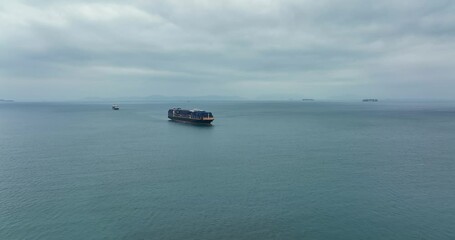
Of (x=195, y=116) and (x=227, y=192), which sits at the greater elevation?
(x=195, y=116)

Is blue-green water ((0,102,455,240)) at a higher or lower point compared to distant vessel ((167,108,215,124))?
lower

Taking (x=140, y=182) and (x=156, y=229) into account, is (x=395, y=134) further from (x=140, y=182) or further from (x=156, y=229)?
(x=156, y=229)

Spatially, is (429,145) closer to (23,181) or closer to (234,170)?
(234,170)

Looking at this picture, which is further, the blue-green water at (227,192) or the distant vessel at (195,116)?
the distant vessel at (195,116)

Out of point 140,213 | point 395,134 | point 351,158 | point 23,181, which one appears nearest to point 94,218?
point 140,213

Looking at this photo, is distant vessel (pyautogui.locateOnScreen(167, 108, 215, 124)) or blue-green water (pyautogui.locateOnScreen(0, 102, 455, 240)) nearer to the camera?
blue-green water (pyautogui.locateOnScreen(0, 102, 455, 240))

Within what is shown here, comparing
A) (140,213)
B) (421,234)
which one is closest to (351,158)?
(421,234)

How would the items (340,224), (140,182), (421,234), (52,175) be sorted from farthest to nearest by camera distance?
(52,175), (140,182), (340,224), (421,234)

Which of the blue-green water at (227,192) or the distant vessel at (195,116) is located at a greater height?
the distant vessel at (195,116)

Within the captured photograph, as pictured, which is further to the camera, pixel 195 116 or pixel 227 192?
pixel 195 116

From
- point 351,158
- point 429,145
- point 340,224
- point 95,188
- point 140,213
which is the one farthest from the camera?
point 429,145

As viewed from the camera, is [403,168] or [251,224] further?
[403,168]
